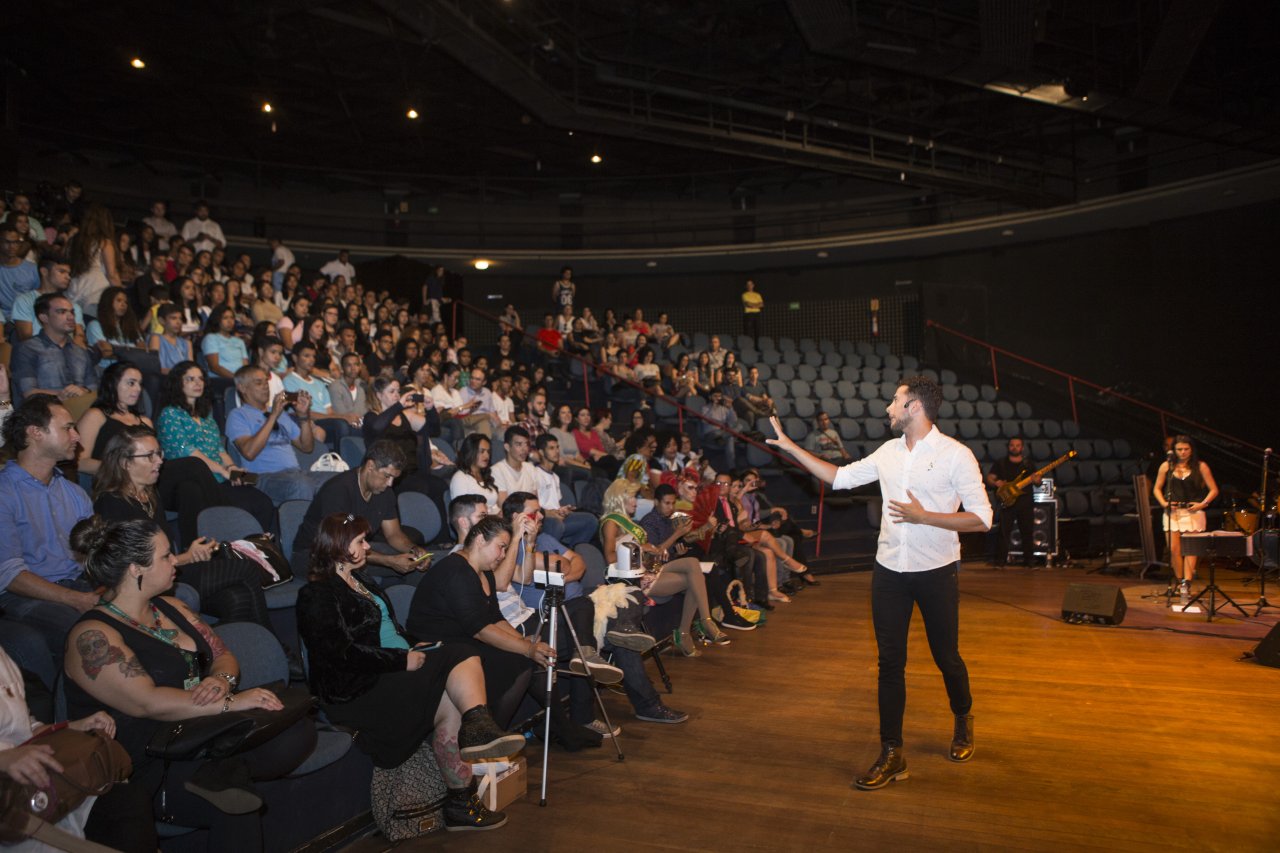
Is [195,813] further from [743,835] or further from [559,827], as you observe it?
[743,835]

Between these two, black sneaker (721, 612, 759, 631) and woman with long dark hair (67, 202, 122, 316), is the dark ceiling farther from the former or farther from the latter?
black sneaker (721, 612, 759, 631)

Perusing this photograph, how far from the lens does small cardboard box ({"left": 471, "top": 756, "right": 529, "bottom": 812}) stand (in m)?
3.26

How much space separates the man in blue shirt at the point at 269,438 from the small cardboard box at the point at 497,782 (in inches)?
79.1

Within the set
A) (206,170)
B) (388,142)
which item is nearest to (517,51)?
(388,142)

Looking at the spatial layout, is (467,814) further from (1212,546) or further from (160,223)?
(160,223)

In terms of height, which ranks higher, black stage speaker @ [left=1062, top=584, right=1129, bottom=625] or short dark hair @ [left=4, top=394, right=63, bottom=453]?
short dark hair @ [left=4, top=394, right=63, bottom=453]

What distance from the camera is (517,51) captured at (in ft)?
34.2

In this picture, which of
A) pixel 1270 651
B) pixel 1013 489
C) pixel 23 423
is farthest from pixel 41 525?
pixel 1013 489

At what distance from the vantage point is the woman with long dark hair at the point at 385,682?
3080mm

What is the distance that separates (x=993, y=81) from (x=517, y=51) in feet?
16.8

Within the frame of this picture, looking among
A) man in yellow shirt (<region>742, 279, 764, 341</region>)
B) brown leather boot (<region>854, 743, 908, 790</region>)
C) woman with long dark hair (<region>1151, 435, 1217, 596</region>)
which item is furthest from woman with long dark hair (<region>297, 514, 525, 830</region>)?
man in yellow shirt (<region>742, 279, 764, 341</region>)

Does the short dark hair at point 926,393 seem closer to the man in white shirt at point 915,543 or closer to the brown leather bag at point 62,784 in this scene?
the man in white shirt at point 915,543

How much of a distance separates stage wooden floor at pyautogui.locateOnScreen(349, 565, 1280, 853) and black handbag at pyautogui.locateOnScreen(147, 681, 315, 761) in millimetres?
798

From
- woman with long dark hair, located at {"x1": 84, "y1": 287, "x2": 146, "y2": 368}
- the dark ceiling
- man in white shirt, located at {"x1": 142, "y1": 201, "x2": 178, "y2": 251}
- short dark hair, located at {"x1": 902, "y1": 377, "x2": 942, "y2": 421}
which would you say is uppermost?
the dark ceiling
